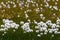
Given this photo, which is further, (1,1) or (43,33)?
(1,1)

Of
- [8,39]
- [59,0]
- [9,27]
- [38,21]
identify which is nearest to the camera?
[8,39]

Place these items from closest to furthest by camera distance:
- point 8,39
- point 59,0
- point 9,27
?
point 8,39, point 9,27, point 59,0

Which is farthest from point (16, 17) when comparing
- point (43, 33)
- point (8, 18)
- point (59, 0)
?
point (59, 0)

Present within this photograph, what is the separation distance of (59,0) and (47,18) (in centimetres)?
461

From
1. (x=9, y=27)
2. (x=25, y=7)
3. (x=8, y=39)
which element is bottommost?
(x=8, y=39)

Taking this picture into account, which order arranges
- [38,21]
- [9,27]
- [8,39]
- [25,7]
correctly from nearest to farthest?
[8,39], [9,27], [38,21], [25,7]

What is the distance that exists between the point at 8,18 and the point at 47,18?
3.04 m

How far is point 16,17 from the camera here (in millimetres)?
20438

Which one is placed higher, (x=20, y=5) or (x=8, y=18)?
(x=20, y=5)

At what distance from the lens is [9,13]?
2102cm

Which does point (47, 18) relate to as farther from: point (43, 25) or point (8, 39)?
point (8, 39)

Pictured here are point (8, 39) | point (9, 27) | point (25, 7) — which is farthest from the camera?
point (25, 7)

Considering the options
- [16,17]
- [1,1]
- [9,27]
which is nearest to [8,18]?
[16,17]

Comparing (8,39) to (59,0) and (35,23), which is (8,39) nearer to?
(35,23)
